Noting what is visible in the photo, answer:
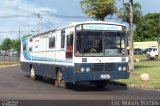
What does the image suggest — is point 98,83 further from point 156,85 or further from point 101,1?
point 101,1

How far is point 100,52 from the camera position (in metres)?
23.5

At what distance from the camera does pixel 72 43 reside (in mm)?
23406

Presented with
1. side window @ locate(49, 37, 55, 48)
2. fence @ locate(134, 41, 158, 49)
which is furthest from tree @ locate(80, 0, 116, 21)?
fence @ locate(134, 41, 158, 49)

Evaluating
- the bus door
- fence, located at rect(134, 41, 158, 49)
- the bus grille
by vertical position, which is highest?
fence, located at rect(134, 41, 158, 49)

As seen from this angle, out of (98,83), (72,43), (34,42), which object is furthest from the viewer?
(34,42)

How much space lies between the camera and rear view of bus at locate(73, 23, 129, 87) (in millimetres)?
23141

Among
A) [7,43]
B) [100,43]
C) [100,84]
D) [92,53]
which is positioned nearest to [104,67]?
[92,53]

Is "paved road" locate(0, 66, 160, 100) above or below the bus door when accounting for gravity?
below

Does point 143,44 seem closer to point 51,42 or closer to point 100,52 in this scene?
point 51,42

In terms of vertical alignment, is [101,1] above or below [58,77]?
above

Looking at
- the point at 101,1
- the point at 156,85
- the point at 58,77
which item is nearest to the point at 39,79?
the point at 58,77

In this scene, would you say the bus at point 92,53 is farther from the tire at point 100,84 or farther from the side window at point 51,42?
the side window at point 51,42

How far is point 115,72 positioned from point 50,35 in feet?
18.0

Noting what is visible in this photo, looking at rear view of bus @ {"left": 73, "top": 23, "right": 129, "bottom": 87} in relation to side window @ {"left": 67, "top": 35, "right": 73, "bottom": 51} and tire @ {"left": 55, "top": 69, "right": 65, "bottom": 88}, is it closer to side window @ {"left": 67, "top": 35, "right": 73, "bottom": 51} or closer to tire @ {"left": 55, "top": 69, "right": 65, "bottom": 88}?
side window @ {"left": 67, "top": 35, "right": 73, "bottom": 51}
